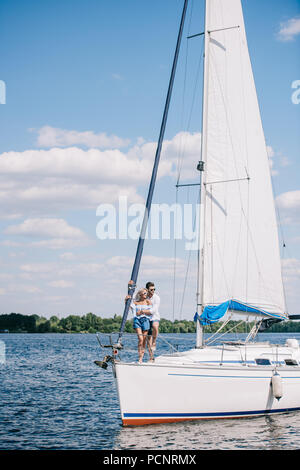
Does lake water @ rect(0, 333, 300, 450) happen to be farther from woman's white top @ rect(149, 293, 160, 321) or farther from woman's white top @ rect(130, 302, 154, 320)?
woman's white top @ rect(130, 302, 154, 320)

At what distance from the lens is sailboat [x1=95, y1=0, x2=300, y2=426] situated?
14.3 meters

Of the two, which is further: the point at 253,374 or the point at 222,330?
the point at 222,330

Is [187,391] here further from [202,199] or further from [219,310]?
[202,199]

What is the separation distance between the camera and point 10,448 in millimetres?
13211

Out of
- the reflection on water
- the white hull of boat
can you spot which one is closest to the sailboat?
the white hull of boat

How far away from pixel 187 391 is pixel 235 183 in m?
7.95

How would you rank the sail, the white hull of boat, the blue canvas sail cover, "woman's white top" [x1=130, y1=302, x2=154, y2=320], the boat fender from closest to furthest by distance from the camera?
the white hull of boat
"woman's white top" [x1=130, y1=302, x2=154, y2=320]
the boat fender
the blue canvas sail cover
the sail

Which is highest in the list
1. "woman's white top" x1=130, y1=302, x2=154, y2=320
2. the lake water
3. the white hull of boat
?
"woman's white top" x1=130, y1=302, x2=154, y2=320

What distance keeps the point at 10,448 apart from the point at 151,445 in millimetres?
3631

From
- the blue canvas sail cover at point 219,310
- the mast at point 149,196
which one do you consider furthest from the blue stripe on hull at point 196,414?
the blue canvas sail cover at point 219,310

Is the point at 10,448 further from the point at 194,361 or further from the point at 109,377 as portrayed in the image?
the point at 109,377

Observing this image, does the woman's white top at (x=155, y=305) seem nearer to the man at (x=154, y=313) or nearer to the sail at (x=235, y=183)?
the man at (x=154, y=313)

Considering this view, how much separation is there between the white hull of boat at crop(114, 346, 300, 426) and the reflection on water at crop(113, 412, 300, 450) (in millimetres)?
241
